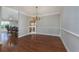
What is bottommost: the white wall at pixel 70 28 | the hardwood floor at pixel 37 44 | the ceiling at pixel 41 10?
the hardwood floor at pixel 37 44

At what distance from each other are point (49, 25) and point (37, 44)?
0.32m

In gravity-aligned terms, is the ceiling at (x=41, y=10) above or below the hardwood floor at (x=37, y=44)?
above

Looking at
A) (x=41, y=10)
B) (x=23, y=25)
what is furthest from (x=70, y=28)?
(x=23, y=25)

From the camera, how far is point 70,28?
5.18ft

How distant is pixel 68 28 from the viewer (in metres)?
1.60

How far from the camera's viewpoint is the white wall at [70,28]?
153cm

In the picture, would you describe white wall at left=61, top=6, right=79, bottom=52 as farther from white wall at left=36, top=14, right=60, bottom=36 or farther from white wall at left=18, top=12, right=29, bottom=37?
white wall at left=18, top=12, right=29, bottom=37

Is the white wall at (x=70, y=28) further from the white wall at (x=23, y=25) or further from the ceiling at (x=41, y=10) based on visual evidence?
the white wall at (x=23, y=25)

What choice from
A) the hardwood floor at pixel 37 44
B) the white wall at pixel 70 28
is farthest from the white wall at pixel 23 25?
the white wall at pixel 70 28

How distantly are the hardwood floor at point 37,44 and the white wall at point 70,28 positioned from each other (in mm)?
100

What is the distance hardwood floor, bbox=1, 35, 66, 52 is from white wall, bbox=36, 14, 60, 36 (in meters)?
0.07
